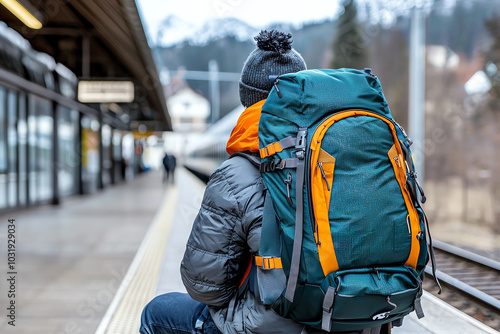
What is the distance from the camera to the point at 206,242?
1.26 m

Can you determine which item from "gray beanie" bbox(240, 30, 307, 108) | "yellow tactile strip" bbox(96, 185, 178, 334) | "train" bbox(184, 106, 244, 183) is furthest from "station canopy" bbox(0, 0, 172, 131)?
"gray beanie" bbox(240, 30, 307, 108)

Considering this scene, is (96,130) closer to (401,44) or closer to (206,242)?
(401,44)

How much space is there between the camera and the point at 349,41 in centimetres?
1856

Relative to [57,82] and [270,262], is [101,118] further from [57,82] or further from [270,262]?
[270,262]

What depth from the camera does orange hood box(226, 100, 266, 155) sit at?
1301 millimetres

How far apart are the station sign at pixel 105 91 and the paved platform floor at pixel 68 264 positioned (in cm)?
212

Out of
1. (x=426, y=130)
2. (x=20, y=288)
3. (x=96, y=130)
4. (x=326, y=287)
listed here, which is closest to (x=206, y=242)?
(x=326, y=287)

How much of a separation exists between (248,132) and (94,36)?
359 inches

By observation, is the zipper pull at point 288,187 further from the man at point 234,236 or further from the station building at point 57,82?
the station building at point 57,82

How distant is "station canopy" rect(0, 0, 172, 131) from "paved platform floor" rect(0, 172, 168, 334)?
2.29 metres

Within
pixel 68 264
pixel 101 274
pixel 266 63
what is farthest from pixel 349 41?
pixel 266 63

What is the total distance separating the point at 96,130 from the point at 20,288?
486 inches

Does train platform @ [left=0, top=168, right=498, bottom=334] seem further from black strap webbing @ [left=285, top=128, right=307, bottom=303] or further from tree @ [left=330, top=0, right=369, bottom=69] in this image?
tree @ [left=330, top=0, right=369, bottom=69]

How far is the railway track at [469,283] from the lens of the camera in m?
3.63
